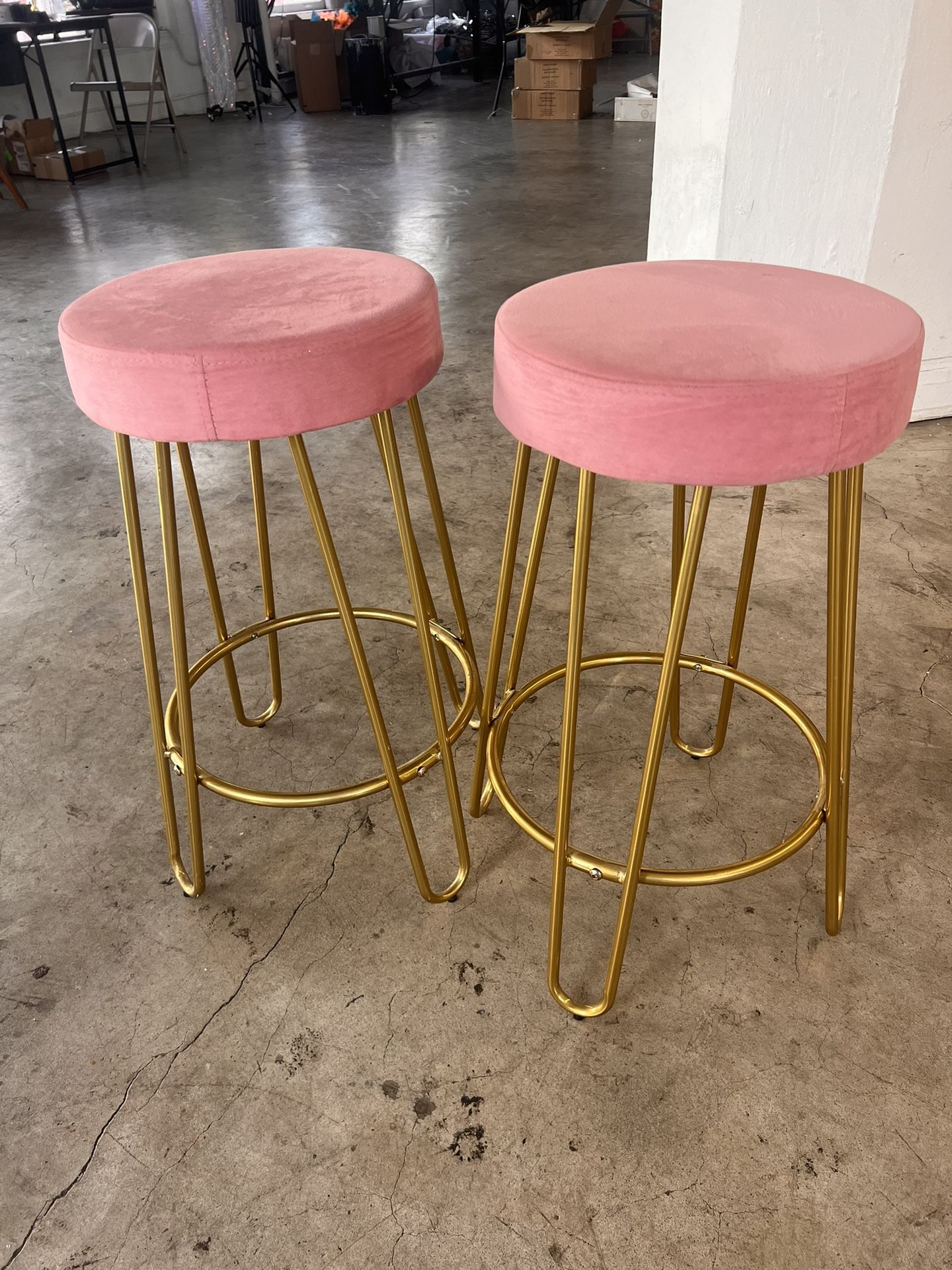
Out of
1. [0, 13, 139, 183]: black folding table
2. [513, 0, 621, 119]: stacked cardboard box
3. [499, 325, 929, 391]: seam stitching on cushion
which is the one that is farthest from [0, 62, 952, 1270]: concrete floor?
[513, 0, 621, 119]: stacked cardboard box

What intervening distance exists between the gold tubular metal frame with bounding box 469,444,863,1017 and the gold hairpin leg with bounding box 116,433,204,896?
15.8 inches

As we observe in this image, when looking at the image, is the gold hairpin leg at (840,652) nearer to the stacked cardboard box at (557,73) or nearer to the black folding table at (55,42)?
the black folding table at (55,42)

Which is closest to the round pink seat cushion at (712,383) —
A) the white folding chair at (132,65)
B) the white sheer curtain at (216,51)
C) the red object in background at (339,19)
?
the white folding chair at (132,65)

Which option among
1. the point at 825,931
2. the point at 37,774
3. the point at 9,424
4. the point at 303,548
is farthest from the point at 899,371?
the point at 9,424

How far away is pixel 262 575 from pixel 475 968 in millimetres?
740

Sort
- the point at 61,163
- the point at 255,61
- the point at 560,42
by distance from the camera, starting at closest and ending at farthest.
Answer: the point at 61,163 < the point at 560,42 < the point at 255,61

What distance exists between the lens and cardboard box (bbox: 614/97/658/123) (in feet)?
23.7

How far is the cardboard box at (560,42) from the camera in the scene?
7016mm

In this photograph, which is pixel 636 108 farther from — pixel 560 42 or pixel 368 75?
pixel 368 75

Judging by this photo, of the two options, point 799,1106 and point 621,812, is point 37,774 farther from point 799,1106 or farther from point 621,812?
point 799,1106

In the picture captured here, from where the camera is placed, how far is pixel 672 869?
1379 millimetres

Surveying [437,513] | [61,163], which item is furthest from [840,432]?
[61,163]

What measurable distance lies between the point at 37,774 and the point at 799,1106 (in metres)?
1.30

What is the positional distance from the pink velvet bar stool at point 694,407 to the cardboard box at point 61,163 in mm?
6543
